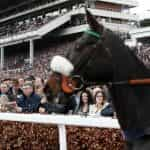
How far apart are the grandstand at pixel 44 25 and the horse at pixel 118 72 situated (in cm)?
2695

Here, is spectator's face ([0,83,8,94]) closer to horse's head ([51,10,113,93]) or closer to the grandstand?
horse's head ([51,10,113,93])

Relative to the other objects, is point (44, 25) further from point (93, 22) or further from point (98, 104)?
point (93, 22)

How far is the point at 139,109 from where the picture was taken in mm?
2840

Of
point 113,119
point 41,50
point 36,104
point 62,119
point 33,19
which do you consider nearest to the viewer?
point 113,119

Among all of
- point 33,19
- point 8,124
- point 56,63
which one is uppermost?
point 33,19

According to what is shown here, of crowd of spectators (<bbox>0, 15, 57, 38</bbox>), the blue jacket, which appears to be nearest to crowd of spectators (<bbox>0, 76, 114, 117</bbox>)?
the blue jacket

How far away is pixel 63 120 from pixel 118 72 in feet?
6.79

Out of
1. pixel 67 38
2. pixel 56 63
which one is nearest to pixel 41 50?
pixel 67 38

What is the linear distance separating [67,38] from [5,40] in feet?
15.1

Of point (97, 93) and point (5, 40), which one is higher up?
point (5, 40)

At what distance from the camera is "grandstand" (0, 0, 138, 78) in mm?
32281

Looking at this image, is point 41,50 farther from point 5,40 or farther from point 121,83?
point 121,83

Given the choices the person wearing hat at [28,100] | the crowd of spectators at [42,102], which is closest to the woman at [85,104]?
the crowd of spectators at [42,102]

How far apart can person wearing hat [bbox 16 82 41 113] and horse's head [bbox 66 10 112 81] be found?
2931mm
